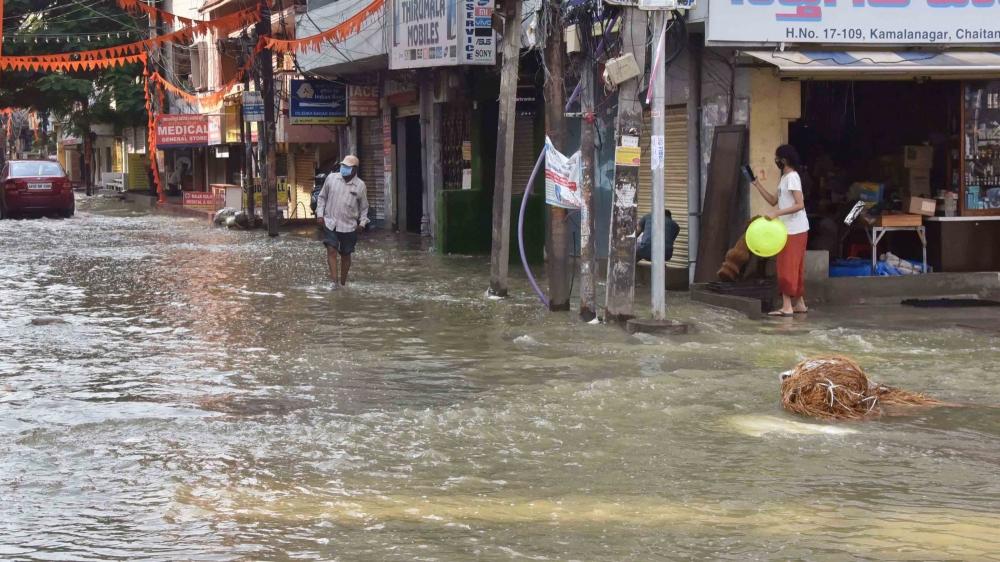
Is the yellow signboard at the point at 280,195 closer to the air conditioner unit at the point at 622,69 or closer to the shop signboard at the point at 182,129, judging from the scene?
the shop signboard at the point at 182,129

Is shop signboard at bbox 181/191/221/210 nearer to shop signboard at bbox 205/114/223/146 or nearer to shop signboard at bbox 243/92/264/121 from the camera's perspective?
shop signboard at bbox 205/114/223/146

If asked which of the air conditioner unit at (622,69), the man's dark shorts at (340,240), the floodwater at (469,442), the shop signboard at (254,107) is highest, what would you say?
the shop signboard at (254,107)

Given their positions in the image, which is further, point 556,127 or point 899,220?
point 899,220

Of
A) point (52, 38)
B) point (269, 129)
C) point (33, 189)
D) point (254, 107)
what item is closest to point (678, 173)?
point (269, 129)

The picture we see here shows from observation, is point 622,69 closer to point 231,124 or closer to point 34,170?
point 34,170

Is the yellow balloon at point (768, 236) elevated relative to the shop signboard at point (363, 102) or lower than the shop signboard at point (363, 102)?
lower

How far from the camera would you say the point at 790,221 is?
13242mm

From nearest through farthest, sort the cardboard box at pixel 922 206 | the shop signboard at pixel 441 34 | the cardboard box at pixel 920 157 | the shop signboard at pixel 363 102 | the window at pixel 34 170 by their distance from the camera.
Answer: the cardboard box at pixel 922 206 → the cardboard box at pixel 920 157 → the shop signboard at pixel 441 34 → the shop signboard at pixel 363 102 → the window at pixel 34 170

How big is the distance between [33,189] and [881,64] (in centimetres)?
2692

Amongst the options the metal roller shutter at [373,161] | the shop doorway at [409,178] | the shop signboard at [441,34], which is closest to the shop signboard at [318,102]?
the metal roller shutter at [373,161]

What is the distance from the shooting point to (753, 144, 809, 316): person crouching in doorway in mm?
13102

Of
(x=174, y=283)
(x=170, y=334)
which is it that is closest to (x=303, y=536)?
(x=170, y=334)

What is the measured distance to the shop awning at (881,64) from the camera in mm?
13828

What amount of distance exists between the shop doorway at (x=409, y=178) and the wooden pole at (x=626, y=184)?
16256 millimetres
